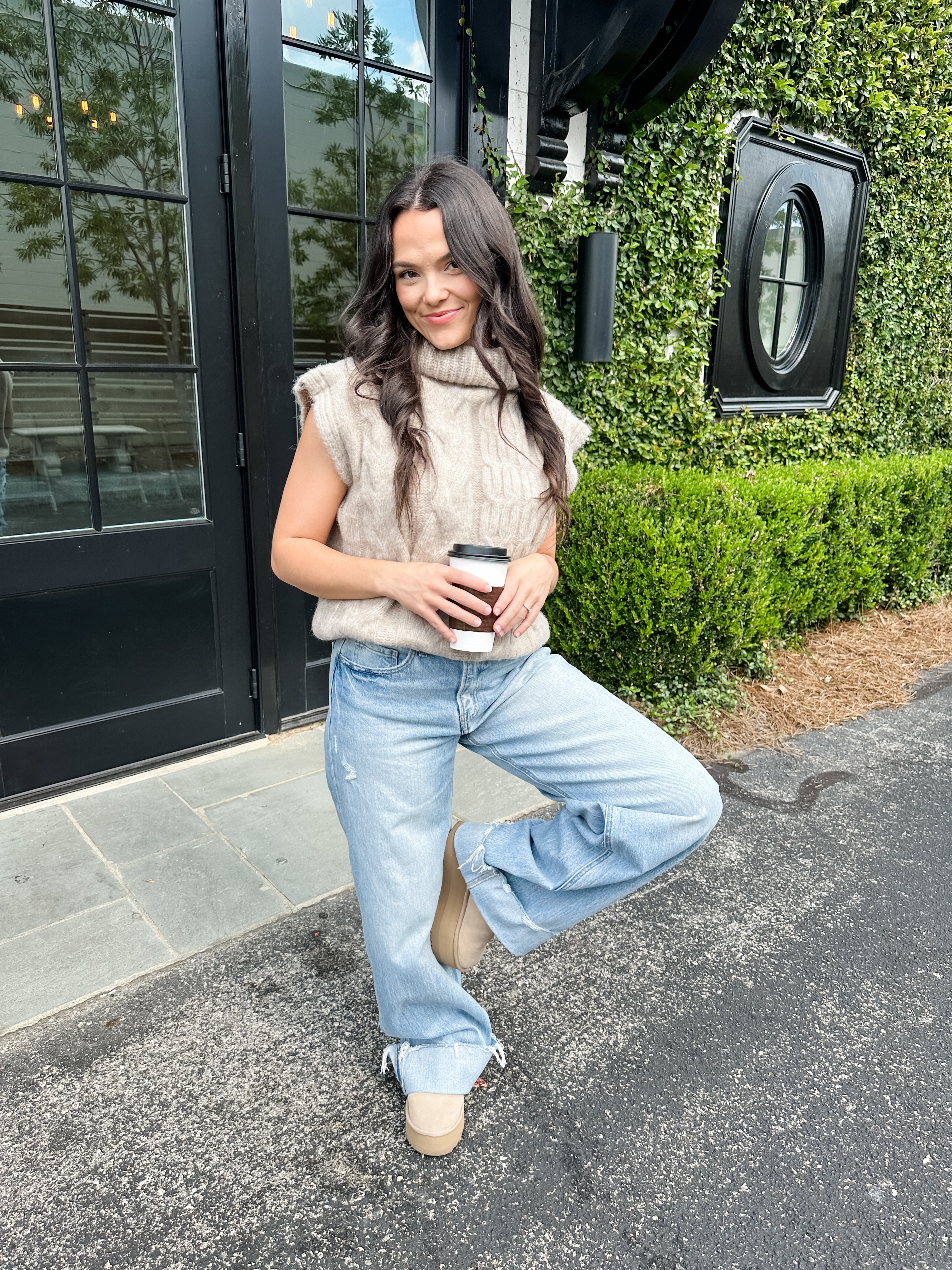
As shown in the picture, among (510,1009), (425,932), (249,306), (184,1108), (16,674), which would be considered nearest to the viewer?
(425,932)

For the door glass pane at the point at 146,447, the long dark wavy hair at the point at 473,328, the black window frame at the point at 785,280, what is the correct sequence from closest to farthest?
the long dark wavy hair at the point at 473,328, the door glass pane at the point at 146,447, the black window frame at the point at 785,280

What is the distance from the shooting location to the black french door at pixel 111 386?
2.72 m

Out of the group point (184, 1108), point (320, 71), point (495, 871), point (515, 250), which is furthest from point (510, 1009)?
point (320, 71)

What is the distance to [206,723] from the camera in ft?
11.3

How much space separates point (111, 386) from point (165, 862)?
167 cm

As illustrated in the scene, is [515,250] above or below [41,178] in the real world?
below

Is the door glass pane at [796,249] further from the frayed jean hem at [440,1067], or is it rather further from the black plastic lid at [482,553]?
the frayed jean hem at [440,1067]

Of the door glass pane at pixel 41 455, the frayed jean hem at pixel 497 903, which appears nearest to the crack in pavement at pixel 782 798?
the frayed jean hem at pixel 497 903

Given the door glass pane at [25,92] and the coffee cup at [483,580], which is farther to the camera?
the door glass pane at [25,92]

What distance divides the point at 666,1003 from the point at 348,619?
1.33 meters

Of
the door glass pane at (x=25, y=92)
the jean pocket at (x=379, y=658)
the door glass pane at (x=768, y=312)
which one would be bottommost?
the jean pocket at (x=379, y=658)

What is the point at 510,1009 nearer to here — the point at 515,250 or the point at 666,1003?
the point at 666,1003

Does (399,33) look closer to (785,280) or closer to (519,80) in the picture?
(519,80)

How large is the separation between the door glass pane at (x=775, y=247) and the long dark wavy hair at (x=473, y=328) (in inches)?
183
